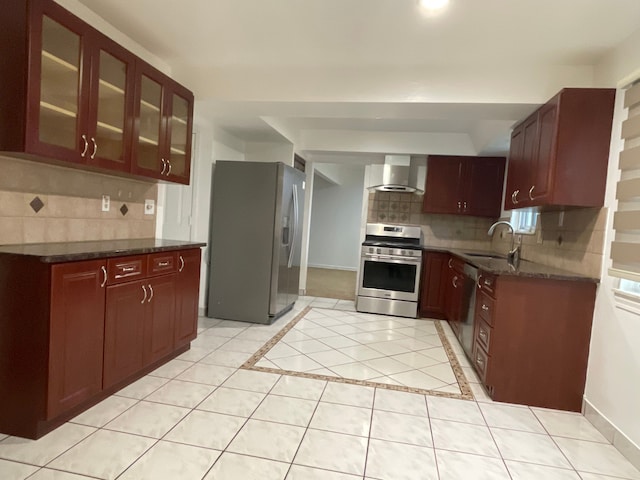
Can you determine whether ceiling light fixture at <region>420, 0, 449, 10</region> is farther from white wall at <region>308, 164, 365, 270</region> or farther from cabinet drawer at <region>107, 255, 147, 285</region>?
white wall at <region>308, 164, 365, 270</region>

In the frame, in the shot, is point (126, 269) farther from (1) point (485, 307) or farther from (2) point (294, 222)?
(1) point (485, 307)

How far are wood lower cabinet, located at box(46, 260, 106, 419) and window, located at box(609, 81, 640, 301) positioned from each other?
2832mm

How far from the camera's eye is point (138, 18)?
2.38 meters

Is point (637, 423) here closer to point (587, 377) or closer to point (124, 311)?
point (587, 377)

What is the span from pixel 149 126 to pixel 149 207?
73cm

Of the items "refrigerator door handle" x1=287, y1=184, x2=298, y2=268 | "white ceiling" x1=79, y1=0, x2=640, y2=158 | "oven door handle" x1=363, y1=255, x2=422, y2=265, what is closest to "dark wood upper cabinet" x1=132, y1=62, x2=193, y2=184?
"white ceiling" x1=79, y1=0, x2=640, y2=158

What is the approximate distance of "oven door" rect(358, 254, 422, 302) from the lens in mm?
4617

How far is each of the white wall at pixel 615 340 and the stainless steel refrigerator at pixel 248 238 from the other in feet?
8.89

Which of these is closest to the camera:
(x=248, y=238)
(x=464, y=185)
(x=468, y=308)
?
(x=468, y=308)

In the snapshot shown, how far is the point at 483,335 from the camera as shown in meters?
2.72

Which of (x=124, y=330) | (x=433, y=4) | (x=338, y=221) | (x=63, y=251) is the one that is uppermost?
(x=433, y=4)

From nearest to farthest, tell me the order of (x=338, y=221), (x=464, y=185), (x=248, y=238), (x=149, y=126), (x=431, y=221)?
(x=149, y=126) → (x=248, y=238) → (x=464, y=185) → (x=431, y=221) → (x=338, y=221)

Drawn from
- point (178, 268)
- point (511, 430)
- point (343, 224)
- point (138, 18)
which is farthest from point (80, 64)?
point (343, 224)

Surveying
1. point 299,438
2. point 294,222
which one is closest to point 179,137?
point 294,222
